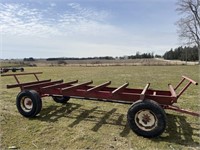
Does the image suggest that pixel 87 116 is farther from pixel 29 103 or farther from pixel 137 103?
pixel 137 103

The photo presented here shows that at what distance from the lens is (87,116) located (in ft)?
18.5

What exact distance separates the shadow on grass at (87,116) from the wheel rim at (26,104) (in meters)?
0.39

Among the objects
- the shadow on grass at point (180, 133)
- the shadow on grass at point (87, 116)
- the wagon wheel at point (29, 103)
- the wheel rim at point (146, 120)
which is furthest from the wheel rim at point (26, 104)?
the shadow on grass at point (180, 133)

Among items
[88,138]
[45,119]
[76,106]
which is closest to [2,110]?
[45,119]

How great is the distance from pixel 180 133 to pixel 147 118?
878 mm

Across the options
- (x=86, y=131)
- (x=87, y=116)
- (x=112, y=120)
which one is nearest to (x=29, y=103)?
(x=87, y=116)

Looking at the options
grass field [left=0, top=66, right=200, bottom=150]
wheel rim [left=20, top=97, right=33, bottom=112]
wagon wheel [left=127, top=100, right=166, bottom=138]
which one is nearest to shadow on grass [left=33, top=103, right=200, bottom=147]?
grass field [left=0, top=66, right=200, bottom=150]

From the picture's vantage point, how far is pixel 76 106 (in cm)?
677

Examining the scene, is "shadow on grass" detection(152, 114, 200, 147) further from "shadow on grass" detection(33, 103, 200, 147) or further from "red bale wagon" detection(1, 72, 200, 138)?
"red bale wagon" detection(1, 72, 200, 138)

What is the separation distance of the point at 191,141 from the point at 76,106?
3806 mm

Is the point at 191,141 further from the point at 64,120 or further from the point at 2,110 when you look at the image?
the point at 2,110

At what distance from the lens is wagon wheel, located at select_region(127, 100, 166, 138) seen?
159 inches

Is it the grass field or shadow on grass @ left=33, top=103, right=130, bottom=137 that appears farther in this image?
shadow on grass @ left=33, top=103, right=130, bottom=137

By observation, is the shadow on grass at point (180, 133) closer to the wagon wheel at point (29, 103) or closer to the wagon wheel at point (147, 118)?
the wagon wheel at point (147, 118)
